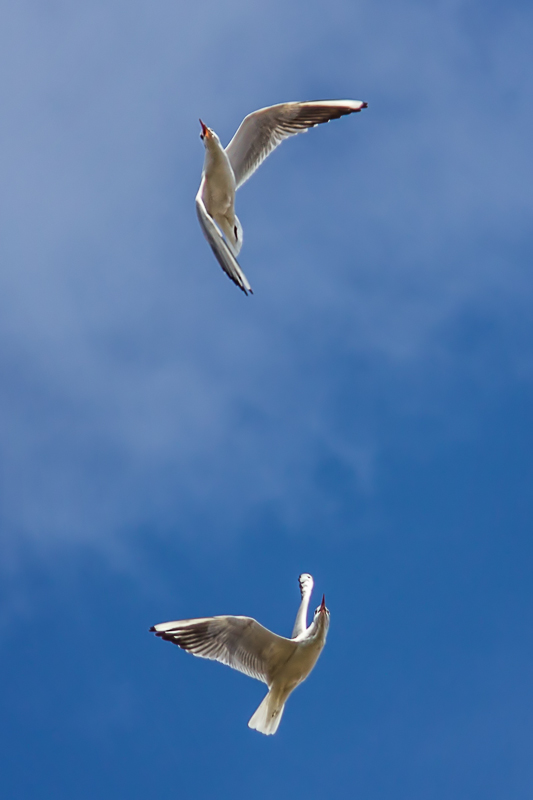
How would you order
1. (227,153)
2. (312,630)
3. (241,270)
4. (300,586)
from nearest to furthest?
(241,270) → (312,630) → (300,586) → (227,153)

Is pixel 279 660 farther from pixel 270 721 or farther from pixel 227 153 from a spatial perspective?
pixel 227 153

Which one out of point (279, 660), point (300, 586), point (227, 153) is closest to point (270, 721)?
point (279, 660)

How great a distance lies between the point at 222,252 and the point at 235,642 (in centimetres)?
380

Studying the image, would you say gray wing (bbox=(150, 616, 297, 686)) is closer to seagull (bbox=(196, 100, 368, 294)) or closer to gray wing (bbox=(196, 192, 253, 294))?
gray wing (bbox=(196, 192, 253, 294))

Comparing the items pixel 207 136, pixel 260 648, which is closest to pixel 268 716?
pixel 260 648

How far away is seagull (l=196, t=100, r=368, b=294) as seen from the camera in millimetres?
10352

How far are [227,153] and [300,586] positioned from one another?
16.5ft

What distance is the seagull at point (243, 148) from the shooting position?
10.4 meters

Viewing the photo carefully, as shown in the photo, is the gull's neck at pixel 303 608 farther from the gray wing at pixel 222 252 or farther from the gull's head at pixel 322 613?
the gray wing at pixel 222 252

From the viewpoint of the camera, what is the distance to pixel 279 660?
9344 mm

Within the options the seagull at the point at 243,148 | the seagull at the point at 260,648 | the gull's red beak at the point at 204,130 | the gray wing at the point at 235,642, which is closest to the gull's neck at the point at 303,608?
the seagull at the point at 260,648

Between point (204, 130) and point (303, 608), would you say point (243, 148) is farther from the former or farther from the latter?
point (303, 608)

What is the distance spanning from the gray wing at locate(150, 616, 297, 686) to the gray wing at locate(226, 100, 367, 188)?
5.01 m

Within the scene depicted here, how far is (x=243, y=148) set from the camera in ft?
36.4
